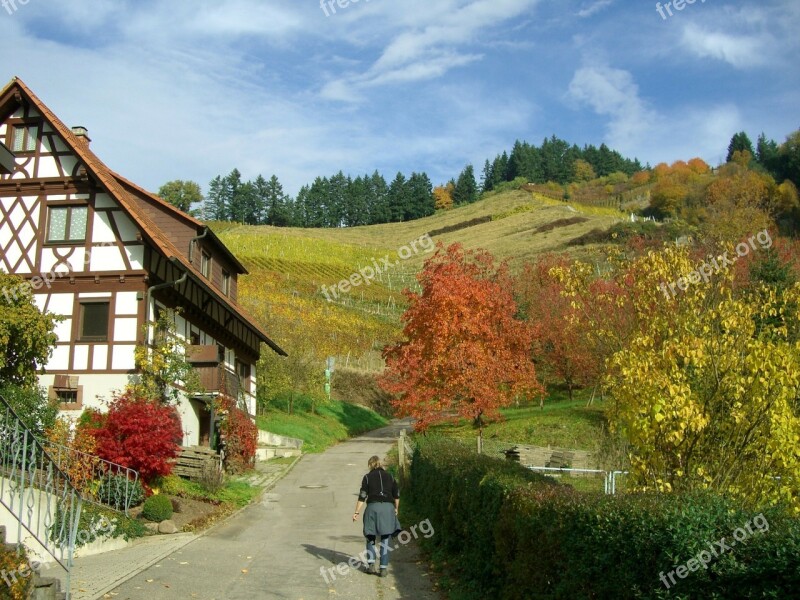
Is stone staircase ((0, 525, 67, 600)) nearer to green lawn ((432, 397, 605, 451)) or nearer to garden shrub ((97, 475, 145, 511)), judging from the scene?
garden shrub ((97, 475, 145, 511))

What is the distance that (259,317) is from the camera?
150ft

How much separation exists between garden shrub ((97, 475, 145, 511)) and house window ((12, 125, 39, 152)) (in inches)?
410

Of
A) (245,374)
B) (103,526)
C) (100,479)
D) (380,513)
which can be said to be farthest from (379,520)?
(245,374)

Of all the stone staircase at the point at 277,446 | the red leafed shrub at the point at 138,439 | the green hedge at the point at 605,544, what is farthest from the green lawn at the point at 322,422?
the green hedge at the point at 605,544

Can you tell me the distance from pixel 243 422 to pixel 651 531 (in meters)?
21.7

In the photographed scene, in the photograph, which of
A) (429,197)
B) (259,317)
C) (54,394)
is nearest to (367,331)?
(259,317)

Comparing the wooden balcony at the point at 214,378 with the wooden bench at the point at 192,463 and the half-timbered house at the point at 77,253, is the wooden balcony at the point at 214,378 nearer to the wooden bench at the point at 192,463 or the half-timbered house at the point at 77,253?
the half-timbered house at the point at 77,253

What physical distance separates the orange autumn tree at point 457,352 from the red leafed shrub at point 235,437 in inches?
224

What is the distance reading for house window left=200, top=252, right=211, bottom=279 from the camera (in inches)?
1061

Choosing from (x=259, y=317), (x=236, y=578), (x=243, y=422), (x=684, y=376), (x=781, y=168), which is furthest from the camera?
(x=781, y=168)

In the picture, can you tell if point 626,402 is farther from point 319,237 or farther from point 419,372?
point 319,237

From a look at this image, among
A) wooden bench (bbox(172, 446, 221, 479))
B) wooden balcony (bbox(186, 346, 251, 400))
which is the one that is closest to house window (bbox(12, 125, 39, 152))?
wooden balcony (bbox(186, 346, 251, 400))

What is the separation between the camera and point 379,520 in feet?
41.0

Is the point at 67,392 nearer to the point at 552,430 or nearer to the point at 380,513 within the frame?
the point at 380,513
